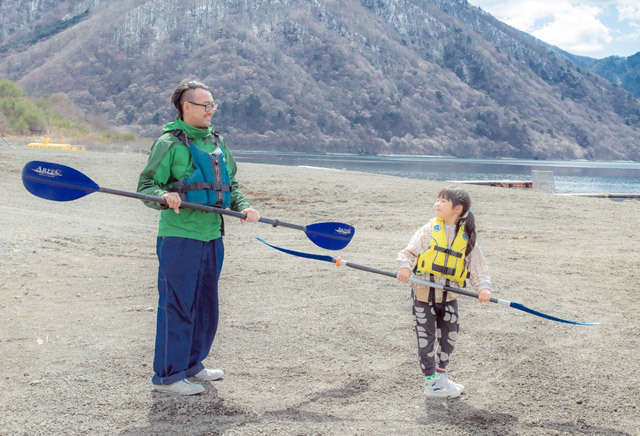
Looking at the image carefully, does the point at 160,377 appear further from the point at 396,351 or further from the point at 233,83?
the point at 233,83

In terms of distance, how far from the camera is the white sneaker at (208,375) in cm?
440

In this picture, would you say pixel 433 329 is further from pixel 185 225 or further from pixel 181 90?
pixel 181 90

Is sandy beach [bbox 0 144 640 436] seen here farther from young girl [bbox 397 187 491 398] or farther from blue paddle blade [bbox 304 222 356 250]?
blue paddle blade [bbox 304 222 356 250]

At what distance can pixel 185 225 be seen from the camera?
3.93 meters

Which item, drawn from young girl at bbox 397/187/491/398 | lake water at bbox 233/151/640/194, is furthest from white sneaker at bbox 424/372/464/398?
lake water at bbox 233/151/640/194

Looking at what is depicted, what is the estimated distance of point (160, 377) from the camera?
4.11 m

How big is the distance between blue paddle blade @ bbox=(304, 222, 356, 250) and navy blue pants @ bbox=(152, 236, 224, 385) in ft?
2.93

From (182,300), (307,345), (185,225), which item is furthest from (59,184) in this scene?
(307,345)

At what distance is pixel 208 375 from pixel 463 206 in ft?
7.36

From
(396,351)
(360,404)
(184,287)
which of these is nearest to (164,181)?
(184,287)

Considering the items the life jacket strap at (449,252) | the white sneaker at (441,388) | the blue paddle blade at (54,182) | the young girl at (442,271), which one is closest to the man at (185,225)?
the blue paddle blade at (54,182)

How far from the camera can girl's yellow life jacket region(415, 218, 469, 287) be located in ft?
13.5

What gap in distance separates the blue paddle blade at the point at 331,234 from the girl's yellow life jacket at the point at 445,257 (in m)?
0.84

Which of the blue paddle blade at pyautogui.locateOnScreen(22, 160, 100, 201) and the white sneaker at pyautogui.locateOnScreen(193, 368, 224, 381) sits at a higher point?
the blue paddle blade at pyautogui.locateOnScreen(22, 160, 100, 201)
